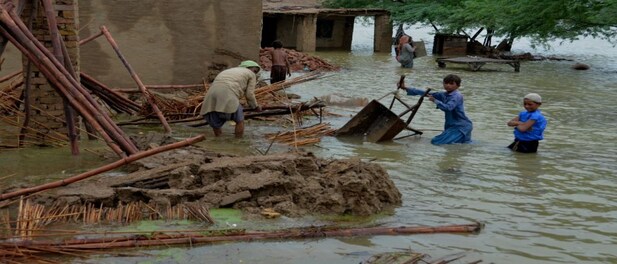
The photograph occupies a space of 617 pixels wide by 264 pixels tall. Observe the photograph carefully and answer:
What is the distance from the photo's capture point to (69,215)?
20.0 feet

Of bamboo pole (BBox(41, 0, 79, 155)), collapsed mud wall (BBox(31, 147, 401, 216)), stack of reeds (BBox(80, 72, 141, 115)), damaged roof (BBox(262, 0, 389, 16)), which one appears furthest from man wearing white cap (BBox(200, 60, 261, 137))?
damaged roof (BBox(262, 0, 389, 16))

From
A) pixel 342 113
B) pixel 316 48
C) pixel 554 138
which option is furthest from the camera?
pixel 316 48

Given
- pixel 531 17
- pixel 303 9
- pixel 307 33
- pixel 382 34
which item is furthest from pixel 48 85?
pixel 382 34

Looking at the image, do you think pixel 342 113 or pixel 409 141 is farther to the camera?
pixel 342 113

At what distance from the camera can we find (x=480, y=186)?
8.44 m

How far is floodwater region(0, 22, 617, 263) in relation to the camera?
592 centimetres

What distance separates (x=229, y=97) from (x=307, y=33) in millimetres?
23340

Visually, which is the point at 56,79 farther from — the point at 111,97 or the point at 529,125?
the point at 529,125

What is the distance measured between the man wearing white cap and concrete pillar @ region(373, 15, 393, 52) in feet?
85.6

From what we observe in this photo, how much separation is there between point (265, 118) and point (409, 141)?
2.49 m

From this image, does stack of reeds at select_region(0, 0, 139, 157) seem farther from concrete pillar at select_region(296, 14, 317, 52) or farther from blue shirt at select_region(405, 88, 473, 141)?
concrete pillar at select_region(296, 14, 317, 52)

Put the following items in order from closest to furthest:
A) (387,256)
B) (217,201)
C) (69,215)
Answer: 1. (387,256)
2. (69,215)
3. (217,201)

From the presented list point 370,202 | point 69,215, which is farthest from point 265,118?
point 69,215

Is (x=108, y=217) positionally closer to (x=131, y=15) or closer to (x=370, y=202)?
(x=370, y=202)
